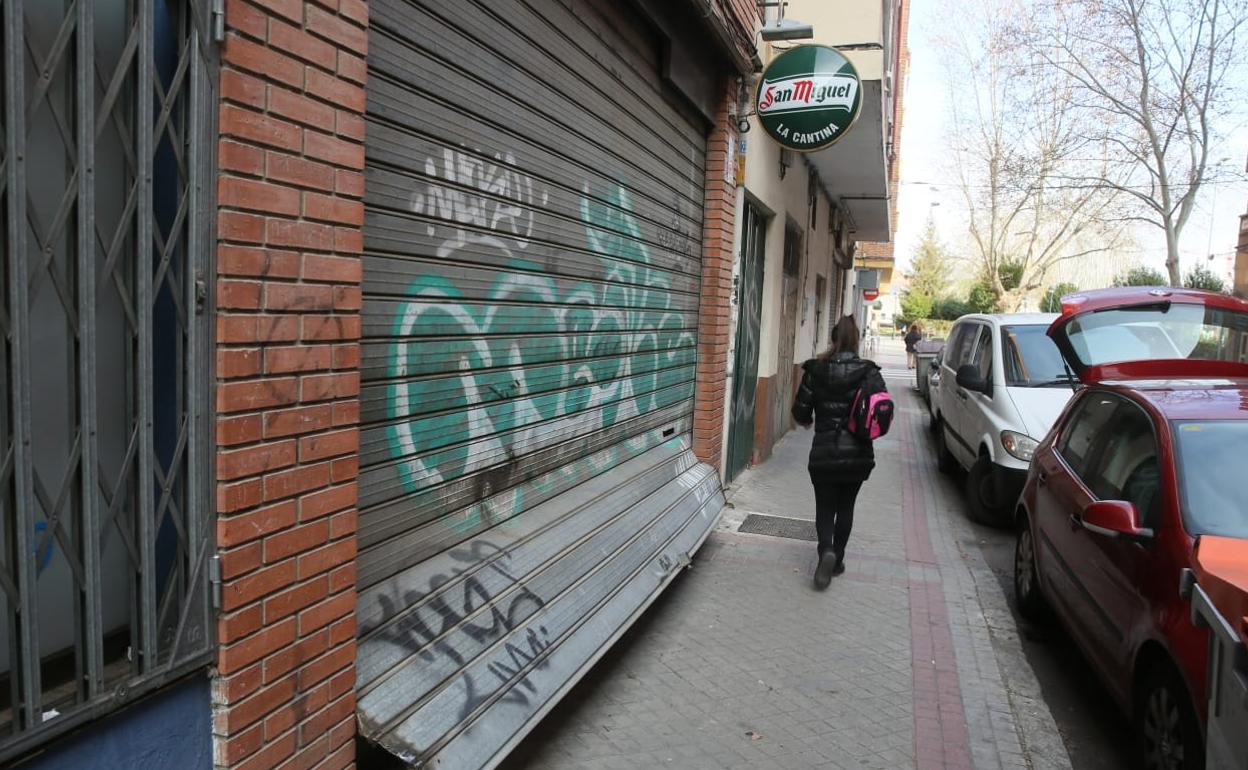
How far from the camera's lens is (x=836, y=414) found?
18.1ft

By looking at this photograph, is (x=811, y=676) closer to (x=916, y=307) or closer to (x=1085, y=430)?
(x=1085, y=430)

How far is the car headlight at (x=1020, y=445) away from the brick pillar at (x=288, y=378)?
620cm

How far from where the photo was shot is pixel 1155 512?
349 centimetres

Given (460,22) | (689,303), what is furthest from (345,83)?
(689,303)

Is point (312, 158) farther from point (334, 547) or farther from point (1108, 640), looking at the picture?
point (1108, 640)

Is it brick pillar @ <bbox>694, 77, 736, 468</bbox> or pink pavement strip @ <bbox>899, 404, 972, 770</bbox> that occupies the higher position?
brick pillar @ <bbox>694, 77, 736, 468</bbox>

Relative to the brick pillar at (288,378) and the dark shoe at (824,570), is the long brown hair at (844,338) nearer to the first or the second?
the dark shoe at (824,570)

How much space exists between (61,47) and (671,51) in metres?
4.54

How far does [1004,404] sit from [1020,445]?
0.55 metres

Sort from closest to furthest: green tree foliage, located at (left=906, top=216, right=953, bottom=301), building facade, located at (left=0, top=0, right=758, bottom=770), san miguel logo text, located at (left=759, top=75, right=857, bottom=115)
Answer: building facade, located at (left=0, top=0, right=758, bottom=770) → san miguel logo text, located at (left=759, top=75, right=857, bottom=115) → green tree foliage, located at (left=906, top=216, right=953, bottom=301)

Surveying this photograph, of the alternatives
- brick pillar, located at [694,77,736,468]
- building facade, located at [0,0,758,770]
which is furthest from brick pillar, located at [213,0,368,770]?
brick pillar, located at [694,77,736,468]

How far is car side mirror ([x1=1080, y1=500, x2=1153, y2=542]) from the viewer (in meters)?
3.38

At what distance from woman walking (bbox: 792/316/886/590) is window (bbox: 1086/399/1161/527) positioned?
1419mm

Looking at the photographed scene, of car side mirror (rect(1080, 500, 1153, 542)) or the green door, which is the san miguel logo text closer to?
the green door
